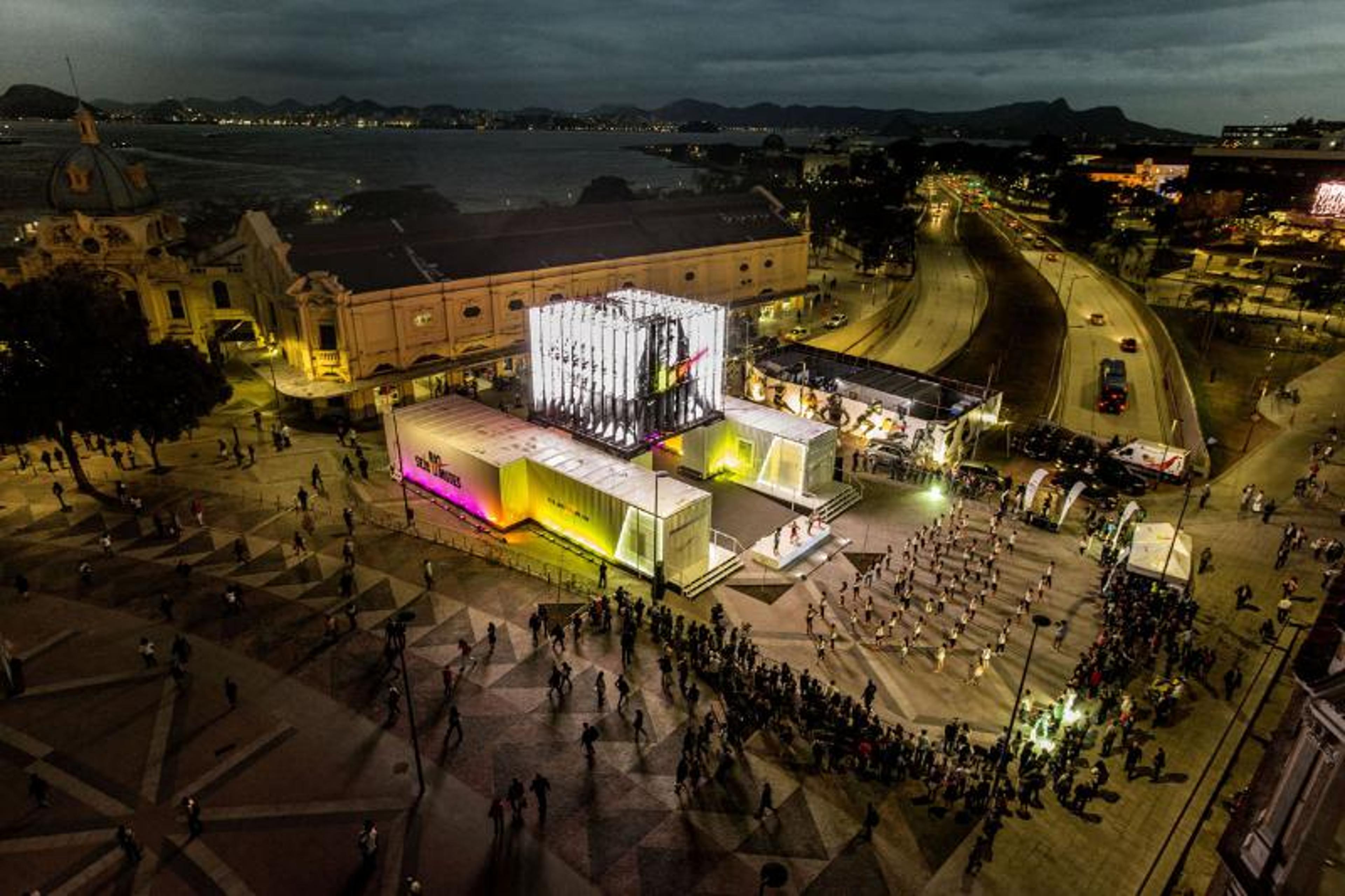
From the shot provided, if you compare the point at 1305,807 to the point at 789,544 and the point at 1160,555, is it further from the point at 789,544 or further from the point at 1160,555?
the point at 789,544

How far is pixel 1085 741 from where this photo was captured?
75.3 ft

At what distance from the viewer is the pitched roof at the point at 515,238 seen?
154ft

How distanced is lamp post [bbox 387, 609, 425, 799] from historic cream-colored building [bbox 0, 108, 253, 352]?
3970 centimetres

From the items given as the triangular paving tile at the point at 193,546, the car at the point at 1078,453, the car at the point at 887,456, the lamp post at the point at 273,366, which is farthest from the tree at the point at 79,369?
the car at the point at 1078,453

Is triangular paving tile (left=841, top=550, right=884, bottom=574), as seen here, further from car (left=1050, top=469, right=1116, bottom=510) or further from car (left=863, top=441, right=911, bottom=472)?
car (left=1050, top=469, right=1116, bottom=510)

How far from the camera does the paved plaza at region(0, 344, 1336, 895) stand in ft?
60.8

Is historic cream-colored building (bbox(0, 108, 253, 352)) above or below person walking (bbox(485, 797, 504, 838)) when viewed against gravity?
above

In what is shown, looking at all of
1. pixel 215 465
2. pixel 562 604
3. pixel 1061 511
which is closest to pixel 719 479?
pixel 562 604

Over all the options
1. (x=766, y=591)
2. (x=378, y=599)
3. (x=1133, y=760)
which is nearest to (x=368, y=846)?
(x=378, y=599)

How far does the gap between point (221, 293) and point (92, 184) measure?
11.0 meters

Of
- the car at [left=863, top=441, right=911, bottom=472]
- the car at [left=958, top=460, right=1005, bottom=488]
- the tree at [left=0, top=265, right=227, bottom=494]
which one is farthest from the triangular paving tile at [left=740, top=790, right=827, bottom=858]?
the tree at [left=0, top=265, right=227, bottom=494]

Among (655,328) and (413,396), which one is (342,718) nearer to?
(655,328)

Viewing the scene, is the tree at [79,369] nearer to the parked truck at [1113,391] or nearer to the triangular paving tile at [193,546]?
the triangular paving tile at [193,546]

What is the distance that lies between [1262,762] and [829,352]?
38.0 meters
